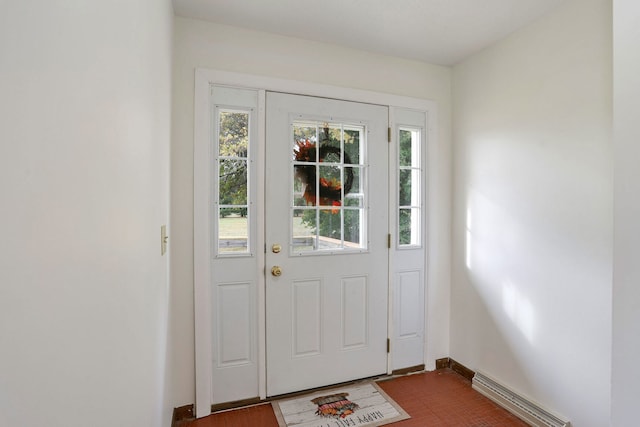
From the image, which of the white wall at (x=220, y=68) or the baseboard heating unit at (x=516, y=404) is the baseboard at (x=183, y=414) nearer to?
the white wall at (x=220, y=68)

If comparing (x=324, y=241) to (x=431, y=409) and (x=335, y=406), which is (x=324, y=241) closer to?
(x=335, y=406)

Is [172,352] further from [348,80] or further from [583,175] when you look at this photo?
[583,175]

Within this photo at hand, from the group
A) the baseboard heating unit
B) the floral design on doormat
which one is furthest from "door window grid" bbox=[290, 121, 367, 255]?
the baseboard heating unit

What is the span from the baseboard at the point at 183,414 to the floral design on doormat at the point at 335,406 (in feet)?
2.52

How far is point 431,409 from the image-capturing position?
2082 mm

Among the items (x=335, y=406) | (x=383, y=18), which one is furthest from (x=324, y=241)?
(x=383, y=18)

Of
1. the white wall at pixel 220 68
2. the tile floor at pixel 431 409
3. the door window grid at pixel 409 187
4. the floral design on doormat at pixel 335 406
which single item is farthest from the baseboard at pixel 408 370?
the door window grid at pixel 409 187

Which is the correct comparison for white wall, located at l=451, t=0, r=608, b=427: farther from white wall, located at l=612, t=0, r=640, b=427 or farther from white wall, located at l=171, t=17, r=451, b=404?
white wall, located at l=612, t=0, r=640, b=427

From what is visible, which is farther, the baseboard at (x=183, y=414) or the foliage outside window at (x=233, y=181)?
the foliage outside window at (x=233, y=181)

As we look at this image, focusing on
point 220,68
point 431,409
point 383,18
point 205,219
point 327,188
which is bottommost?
point 431,409

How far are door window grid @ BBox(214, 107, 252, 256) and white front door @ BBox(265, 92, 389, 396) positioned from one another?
5.6 inches

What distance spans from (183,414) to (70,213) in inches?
78.0

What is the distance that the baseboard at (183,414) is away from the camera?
6.38ft

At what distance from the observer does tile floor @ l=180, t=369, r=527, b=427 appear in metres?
1.94
